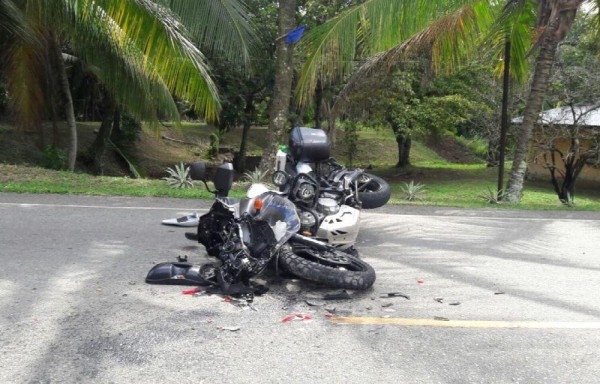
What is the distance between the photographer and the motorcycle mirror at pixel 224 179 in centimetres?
615

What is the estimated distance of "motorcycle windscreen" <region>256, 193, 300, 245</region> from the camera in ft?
18.9

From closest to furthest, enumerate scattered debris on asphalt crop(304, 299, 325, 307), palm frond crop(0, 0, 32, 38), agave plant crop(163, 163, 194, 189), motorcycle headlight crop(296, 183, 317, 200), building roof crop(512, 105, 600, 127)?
scattered debris on asphalt crop(304, 299, 325, 307) → motorcycle headlight crop(296, 183, 317, 200) → palm frond crop(0, 0, 32, 38) → agave plant crop(163, 163, 194, 189) → building roof crop(512, 105, 600, 127)

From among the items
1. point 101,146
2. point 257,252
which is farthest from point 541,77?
point 101,146

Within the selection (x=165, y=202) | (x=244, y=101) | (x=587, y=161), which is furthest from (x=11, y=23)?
(x=587, y=161)

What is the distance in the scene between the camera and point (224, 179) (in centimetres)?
616

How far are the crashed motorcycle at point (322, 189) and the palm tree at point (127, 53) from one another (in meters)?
3.67

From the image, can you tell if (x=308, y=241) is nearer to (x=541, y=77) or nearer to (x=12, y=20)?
(x=12, y=20)

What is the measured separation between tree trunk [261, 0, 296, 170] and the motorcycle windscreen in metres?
9.91

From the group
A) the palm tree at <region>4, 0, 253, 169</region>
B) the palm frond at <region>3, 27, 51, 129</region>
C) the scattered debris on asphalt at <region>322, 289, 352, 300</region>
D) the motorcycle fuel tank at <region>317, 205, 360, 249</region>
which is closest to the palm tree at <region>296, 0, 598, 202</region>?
the palm tree at <region>4, 0, 253, 169</region>

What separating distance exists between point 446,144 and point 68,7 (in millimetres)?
33501

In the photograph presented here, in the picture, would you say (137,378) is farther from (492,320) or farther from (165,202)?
(165,202)

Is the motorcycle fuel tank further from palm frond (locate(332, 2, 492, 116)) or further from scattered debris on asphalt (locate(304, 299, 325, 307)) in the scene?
palm frond (locate(332, 2, 492, 116))

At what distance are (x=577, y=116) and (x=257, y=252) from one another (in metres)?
18.3

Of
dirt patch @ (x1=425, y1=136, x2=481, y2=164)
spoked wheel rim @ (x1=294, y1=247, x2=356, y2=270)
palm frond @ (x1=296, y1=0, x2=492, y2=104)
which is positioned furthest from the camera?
dirt patch @ (x1=425, y1=136, x2=481, y2=164)
